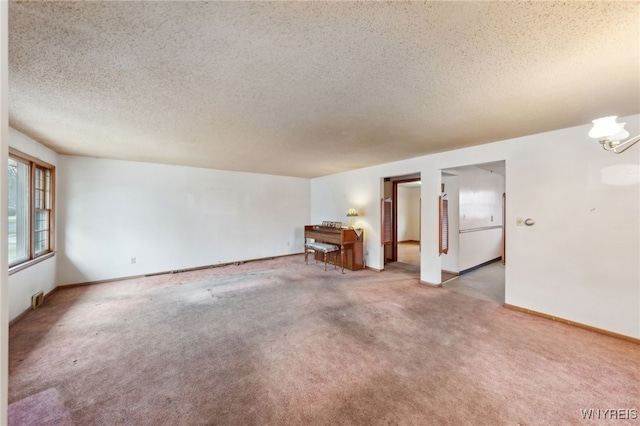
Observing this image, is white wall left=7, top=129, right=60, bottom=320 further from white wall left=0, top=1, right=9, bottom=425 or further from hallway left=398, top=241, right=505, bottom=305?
hallway left=398, top=241, right=505, bottom=305

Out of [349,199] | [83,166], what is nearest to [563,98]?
[349,199]

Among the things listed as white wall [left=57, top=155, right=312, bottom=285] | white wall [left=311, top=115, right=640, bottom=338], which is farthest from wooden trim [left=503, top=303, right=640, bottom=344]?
white wall [left=57, top=155, right=312, bottom=285]

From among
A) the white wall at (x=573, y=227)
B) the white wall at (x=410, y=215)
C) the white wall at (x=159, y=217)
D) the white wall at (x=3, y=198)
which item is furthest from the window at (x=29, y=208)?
the white wall at (x=410, y=215)

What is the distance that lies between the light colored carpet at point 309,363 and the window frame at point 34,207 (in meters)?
0.69

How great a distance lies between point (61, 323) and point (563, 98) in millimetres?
5896

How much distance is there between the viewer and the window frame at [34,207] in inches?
123

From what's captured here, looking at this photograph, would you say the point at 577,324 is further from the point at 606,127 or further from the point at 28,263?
the point at 28,263

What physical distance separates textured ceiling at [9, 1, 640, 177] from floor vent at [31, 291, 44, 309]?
2.24m

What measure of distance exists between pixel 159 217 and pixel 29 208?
5.92 ft

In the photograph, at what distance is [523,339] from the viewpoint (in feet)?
8.29

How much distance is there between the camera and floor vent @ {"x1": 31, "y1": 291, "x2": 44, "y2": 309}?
327cm

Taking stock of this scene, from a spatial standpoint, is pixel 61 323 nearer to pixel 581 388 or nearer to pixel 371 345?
pixel 371 345

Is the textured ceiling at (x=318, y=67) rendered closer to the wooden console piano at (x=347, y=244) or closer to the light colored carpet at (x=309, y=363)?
the light colored carpet at (x=309, y=363)

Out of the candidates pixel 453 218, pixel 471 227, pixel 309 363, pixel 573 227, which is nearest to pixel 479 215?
pixel 471 227
